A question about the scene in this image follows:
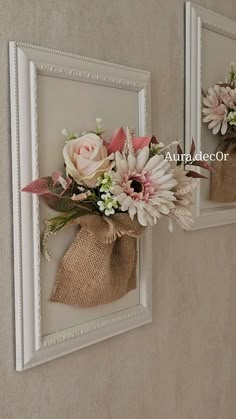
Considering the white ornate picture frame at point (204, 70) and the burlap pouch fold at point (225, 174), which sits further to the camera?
the burlap pouch fold at point (225, 174)

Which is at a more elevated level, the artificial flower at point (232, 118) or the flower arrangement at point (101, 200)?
the artificial flower at point (232, 118)

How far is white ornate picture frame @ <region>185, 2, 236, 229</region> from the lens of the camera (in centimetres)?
150

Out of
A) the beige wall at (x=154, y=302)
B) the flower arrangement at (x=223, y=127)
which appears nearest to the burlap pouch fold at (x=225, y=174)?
the flower arrangement at (x=223, y=127)

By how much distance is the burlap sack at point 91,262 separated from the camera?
111cm

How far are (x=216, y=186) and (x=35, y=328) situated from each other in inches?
30.3

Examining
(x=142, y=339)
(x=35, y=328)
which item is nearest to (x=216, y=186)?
(x=142, y=339)

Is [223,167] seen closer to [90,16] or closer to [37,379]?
[90,16]

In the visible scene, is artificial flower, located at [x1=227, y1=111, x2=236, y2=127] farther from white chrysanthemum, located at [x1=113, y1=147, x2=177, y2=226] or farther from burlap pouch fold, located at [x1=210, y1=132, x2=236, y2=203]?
white chrysanthemum, located at [x1=113, y1=147, x2=177, y2=226]

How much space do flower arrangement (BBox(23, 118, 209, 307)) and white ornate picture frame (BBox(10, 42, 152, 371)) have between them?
0.11 feet

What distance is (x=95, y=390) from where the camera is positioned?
125 centimetres

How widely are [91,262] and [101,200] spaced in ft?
0.43

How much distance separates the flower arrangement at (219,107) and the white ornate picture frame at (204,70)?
2 cm

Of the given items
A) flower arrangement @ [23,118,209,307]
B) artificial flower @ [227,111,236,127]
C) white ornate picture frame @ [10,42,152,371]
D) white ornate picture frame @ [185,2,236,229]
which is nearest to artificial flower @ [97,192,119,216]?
flower arrangement @ [23,118,209,307]

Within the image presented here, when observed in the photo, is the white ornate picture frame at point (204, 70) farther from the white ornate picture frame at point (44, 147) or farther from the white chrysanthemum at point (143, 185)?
the white chrysanthemum at point (143, 185)
